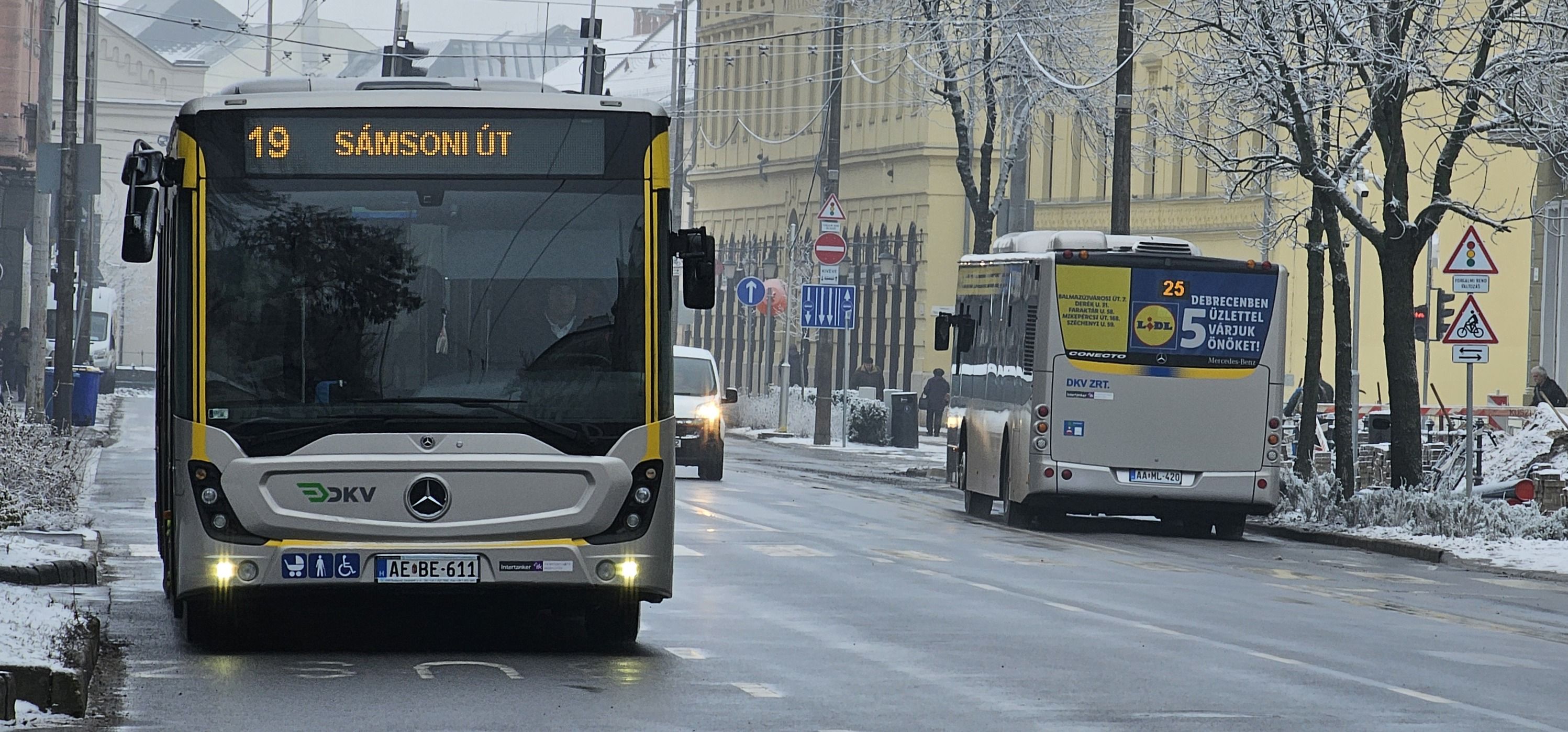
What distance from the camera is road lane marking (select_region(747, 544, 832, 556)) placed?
2072 cm

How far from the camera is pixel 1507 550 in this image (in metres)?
23.7

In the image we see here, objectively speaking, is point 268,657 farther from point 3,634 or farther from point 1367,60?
point 1367,60

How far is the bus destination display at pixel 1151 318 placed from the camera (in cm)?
2505

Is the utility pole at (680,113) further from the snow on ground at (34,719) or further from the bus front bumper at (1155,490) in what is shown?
the snow on ground at (34,719)

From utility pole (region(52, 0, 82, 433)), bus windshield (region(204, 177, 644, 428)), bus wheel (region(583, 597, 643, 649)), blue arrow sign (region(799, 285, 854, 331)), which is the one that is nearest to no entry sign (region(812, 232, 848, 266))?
blue arrow sign (region(799, 285, 854, 331))

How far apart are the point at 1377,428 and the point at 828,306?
11.7m

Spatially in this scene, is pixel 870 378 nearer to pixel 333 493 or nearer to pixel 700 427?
pixel 700 427

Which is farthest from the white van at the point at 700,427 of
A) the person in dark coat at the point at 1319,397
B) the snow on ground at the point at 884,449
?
the snow on ground at the point at 884,449

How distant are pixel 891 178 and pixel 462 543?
64.5 meters

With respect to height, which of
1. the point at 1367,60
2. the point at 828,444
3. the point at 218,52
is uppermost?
the point at 218,52

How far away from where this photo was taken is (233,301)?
12.5 meters

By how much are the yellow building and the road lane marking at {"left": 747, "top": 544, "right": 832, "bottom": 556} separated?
→ 13051 millimetres

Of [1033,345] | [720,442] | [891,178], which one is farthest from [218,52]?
[1033,345]

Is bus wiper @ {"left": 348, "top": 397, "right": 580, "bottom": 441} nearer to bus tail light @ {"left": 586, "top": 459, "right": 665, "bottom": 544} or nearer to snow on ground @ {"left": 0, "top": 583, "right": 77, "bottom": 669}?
bus tail light @ {"left": 586, "top": 459, "right": 665, "bottom": 544}
